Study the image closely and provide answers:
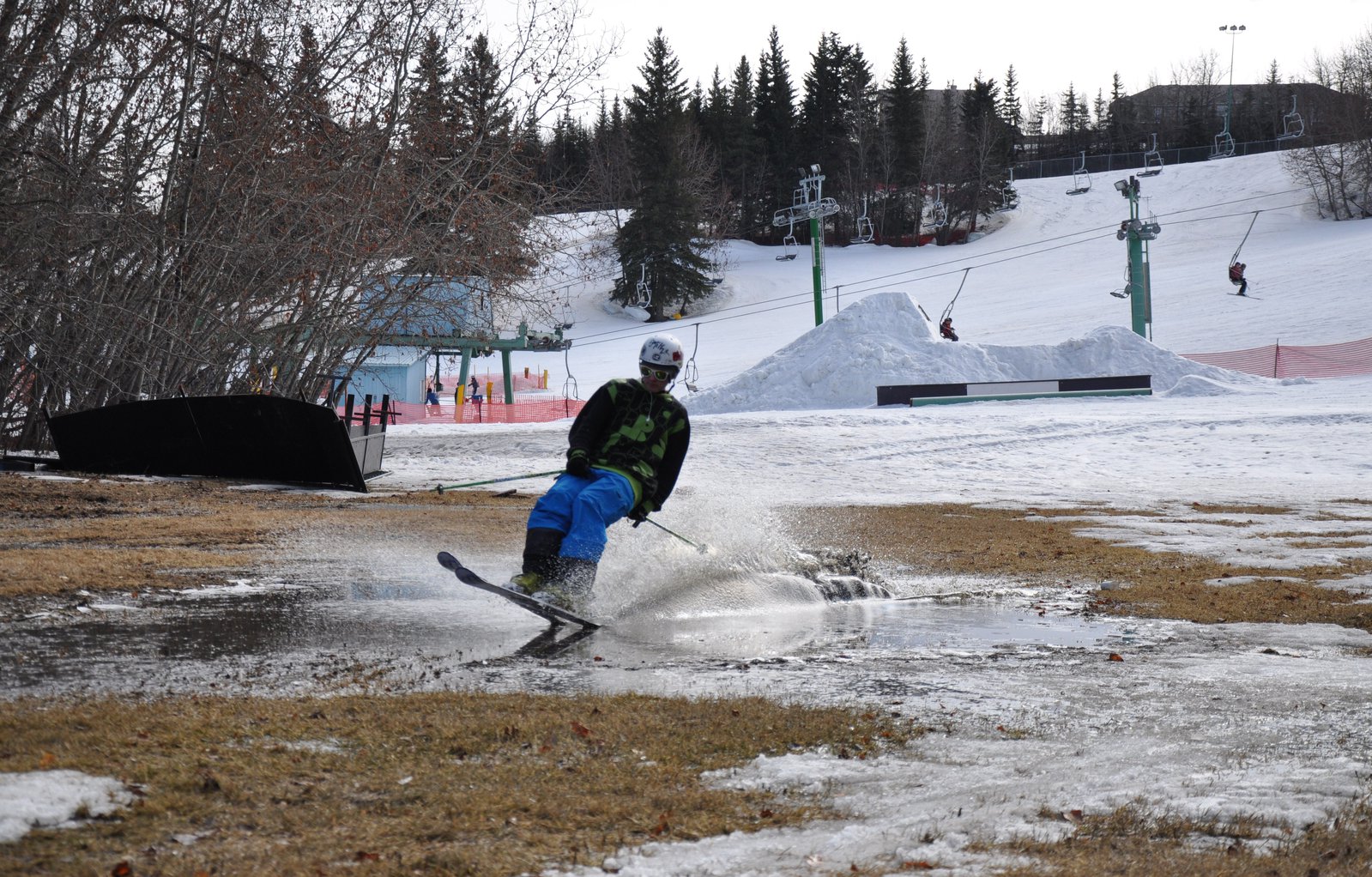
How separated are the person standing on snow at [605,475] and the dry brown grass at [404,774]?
2.04 metres

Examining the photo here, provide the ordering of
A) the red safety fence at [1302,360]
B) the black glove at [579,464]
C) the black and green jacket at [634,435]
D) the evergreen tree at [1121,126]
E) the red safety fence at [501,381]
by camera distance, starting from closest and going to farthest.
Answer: the black glove at [579,464] → the black and green jacket at [634,435] → the red safety fence at [1302,360] → the red safety fence at [501,381] → the evergreen tree at [1121,126]

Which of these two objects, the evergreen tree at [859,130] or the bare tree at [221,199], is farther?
the evergreen tree at [859,130]

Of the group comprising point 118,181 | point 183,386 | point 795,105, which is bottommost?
point 183,386

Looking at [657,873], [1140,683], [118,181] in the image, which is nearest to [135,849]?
[657,873]

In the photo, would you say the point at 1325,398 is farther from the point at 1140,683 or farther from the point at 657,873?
the point at 657,873

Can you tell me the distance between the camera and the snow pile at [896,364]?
107 feet

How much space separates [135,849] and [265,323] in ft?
63.2

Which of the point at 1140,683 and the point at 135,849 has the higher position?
the point at 135,849

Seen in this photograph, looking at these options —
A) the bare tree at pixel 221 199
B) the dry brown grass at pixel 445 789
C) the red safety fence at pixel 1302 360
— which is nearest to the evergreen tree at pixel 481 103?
the bare tree at pixel 221 199

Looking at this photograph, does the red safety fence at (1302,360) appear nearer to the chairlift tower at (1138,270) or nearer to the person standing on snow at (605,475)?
the chairlift tower at (1138,270)

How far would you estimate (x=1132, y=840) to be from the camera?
329cm

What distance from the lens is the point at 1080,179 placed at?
97625mm

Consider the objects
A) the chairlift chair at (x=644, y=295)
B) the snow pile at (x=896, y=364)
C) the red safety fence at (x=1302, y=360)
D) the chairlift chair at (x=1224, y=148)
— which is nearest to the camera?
the snow pile at (x=896, y=364)

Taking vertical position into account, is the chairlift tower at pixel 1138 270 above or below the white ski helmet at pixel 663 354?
above
